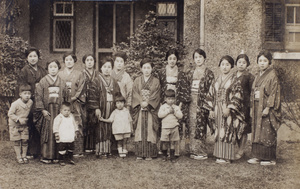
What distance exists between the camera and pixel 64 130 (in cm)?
548

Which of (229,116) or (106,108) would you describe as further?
(106,108)

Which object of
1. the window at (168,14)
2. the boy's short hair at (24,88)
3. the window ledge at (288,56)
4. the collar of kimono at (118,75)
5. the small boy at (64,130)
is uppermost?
the window at (168,14)

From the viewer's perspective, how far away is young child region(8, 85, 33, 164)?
5461mm

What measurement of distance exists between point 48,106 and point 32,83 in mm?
544

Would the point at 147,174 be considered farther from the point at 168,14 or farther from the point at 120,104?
the point at 168,14

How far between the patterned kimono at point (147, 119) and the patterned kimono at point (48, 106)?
1296 mm

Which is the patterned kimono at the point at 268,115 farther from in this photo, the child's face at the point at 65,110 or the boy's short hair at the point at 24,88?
the boy's short hair at the point at 24,88

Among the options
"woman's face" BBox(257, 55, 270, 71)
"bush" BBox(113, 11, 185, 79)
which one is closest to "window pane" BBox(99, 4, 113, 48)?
"bush" BBox(113, 11, 185, 79)

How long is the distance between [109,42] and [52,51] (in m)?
1.51

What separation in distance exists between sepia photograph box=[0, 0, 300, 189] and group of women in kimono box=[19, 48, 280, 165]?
2cm

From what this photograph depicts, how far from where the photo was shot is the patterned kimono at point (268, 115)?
17.9 feet

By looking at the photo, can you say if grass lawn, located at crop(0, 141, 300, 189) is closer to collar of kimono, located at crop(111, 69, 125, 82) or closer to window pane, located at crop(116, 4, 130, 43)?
collar of kimono, located at crop(111, 69, 125, 82)

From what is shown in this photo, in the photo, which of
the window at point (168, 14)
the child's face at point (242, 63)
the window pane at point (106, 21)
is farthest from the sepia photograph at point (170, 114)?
the window pane at point (106, 21)

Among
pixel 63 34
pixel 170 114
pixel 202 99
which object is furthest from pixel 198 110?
pixel 63 34
